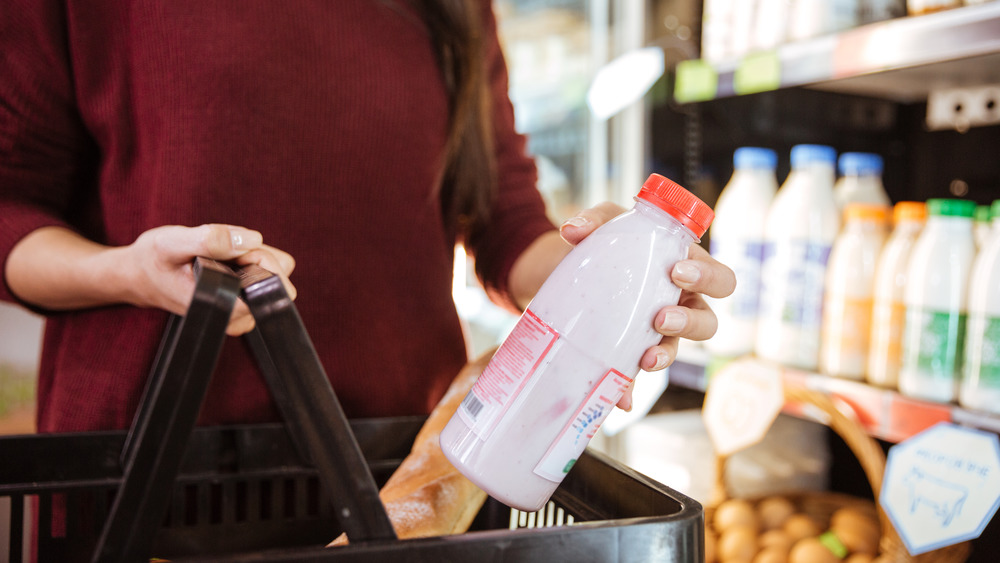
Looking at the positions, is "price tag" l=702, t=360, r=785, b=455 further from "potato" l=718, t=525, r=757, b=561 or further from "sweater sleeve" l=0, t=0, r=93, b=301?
"sweater sleeve" l=0, t=0, r=93, b=301

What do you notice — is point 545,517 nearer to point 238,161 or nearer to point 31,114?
point 238,161

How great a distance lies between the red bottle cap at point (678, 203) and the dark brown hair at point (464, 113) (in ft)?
1.49

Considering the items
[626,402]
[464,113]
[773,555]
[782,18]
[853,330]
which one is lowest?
[773,555]

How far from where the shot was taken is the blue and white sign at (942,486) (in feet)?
3.02

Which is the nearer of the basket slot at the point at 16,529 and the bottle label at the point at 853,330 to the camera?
the basket slot at the point at 16,529

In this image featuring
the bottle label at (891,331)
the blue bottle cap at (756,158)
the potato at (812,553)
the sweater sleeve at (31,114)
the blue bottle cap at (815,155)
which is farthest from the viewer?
the blue bottle cap at (756,158)

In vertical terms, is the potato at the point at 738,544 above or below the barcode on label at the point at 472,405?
below

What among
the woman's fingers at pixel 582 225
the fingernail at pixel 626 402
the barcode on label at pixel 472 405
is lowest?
the fingernail at pixel 626 402

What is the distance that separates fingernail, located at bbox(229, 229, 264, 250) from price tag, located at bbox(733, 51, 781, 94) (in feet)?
3.34

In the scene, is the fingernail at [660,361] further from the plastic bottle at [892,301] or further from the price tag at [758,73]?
the price tag at [758,73]

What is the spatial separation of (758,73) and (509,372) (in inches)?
38.1

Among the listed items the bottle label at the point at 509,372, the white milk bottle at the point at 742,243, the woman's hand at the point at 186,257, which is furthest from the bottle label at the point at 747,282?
the woman's hand at the point at 186,257

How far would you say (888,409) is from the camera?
1.07 meters

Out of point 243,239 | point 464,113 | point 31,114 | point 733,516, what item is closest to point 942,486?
point 733,516
